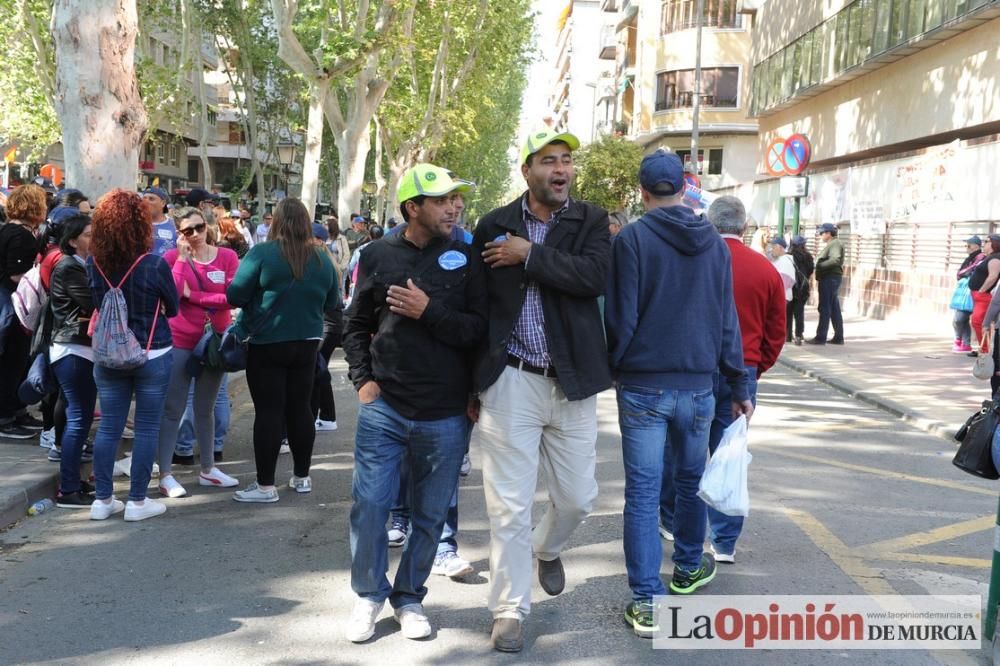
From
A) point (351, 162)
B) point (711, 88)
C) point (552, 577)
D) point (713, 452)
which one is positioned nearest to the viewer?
point (552, 577)

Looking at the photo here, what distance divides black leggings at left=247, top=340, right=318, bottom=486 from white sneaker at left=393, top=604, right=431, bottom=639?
2242 mm

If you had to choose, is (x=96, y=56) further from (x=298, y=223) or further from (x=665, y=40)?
(x=665, y=40)

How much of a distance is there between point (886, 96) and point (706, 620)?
72.3 feet

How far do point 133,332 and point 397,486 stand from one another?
7.66 feet

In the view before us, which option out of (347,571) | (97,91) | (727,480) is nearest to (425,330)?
(727,480)

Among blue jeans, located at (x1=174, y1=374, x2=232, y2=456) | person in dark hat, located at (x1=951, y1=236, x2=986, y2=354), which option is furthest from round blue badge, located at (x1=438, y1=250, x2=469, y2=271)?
person in dark hat, located at (x1=951, y1=236, x2=986, y2=354)

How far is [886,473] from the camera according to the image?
8.07 m

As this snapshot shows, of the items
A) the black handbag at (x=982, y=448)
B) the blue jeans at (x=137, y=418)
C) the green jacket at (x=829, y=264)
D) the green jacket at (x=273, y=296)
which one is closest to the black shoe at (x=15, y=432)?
the blue jeans at (x=137, y=418)

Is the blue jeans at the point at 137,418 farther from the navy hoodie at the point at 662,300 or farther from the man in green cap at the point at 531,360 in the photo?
the navy hoodie at the point at 662,300

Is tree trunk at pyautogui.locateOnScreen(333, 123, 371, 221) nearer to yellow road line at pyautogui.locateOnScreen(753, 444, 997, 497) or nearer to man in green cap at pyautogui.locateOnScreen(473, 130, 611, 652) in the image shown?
yellow road line at pyautogui.locateOnScreen(753, 444, 997, 497)

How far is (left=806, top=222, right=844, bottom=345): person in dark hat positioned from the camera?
691 inches

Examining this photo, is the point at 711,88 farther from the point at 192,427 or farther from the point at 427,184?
the point at 427,184

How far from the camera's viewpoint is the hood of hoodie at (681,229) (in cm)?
444

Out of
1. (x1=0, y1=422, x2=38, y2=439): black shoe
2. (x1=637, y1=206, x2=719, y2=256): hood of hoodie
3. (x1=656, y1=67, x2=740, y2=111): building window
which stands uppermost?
(x1=656, y1=67, x2=740, y2=111): building window
